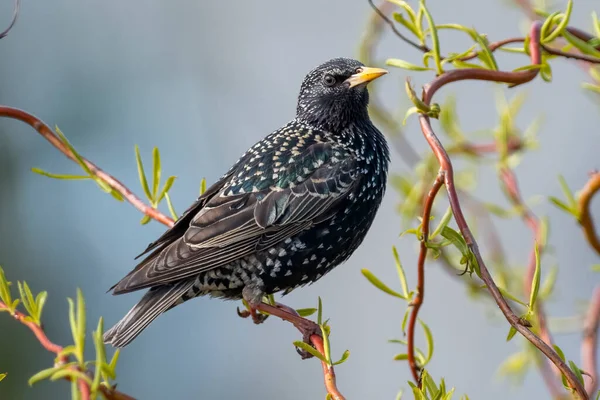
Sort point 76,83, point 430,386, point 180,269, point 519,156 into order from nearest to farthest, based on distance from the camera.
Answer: point 430,386 → point 519,156 → point 180,269 → point 76,83

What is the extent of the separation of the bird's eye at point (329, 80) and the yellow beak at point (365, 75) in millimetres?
86

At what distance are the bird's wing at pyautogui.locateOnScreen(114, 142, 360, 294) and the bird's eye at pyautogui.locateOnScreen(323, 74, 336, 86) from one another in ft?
1.33

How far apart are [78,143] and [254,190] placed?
3.59m

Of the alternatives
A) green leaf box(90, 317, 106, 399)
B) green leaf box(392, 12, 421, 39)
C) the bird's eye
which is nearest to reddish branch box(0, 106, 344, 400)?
green leaf box(392, 12, 421, 39)

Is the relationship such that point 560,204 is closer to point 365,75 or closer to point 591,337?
point 591,337

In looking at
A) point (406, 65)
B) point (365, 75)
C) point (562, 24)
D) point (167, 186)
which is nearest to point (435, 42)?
point (406, 65)

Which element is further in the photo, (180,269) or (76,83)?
(76,83)

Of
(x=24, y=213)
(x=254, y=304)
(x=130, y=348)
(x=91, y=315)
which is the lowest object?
(x=130, y=348)

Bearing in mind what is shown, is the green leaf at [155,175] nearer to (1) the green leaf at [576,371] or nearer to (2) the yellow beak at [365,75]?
(2) the yellow beak at [365,75]

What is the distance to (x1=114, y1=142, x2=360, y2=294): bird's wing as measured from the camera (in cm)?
297

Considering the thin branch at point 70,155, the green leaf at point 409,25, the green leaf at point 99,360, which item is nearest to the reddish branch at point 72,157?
the thin branch at point 70,155

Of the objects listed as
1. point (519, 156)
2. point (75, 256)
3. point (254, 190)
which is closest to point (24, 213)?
point (75, 256)

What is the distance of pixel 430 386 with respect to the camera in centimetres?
170

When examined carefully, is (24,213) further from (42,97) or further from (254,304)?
(254,304)
